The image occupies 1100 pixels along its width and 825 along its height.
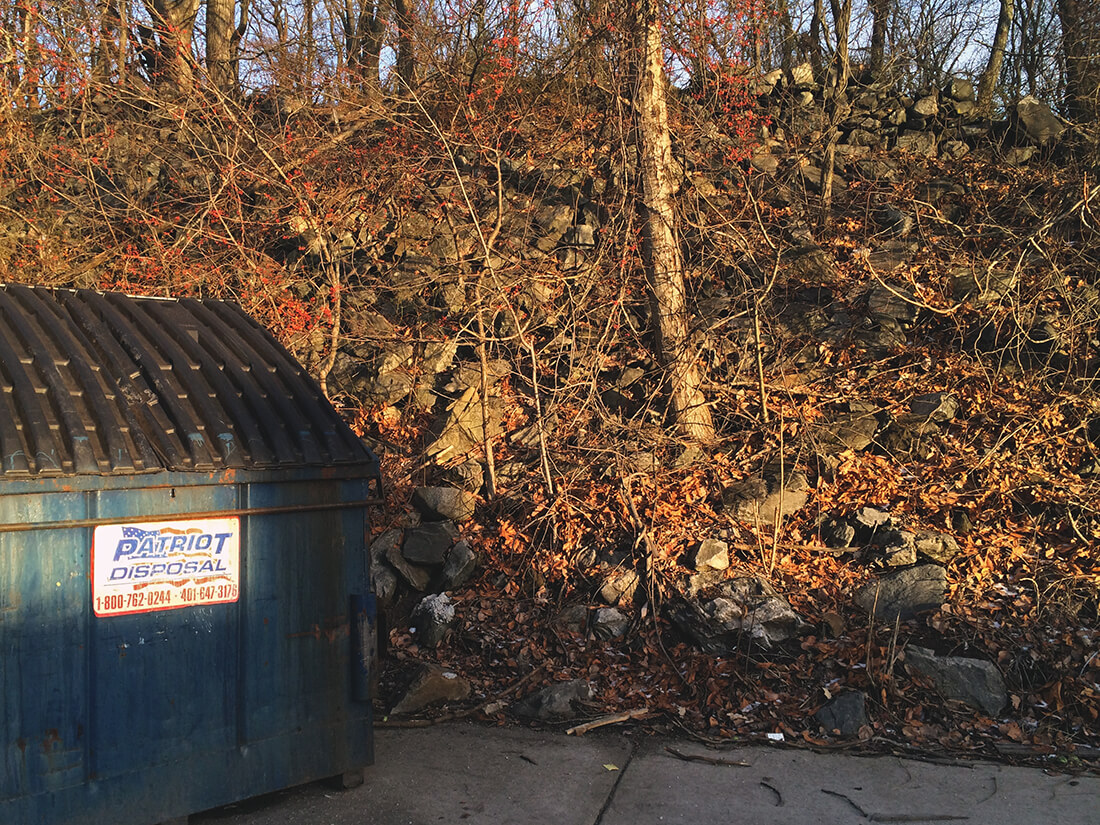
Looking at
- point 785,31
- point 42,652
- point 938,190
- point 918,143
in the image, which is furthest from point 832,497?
point 785,31

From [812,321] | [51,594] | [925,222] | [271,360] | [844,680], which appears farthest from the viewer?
[925,222]

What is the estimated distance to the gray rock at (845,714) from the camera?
5.70 meters

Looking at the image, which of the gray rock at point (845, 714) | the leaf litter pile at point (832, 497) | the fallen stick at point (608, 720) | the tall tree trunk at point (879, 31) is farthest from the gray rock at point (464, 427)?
the tall tree trunk at point (879, 31)

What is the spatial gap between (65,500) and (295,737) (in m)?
1.69

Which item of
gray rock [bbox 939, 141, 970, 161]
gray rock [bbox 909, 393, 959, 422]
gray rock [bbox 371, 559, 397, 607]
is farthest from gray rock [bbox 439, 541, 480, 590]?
gray rock [bbox 939, 141, 970, 161]

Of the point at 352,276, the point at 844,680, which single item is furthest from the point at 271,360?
the point at 352,276

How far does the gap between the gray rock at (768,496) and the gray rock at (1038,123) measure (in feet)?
25.9

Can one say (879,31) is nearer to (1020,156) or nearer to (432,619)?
(1020,156)

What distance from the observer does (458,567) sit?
7.81 m

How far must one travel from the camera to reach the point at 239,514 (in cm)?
457

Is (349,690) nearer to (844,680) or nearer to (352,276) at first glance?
(844,680)

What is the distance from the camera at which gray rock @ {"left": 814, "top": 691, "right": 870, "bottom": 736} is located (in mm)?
5699

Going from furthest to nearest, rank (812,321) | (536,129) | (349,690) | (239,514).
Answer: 1. (536,129)
2. (812,321)
3. (349,690)
4. (239,514)

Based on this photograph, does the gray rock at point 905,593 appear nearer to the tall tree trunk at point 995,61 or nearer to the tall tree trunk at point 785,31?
the tall tree trunk at point 995,61
